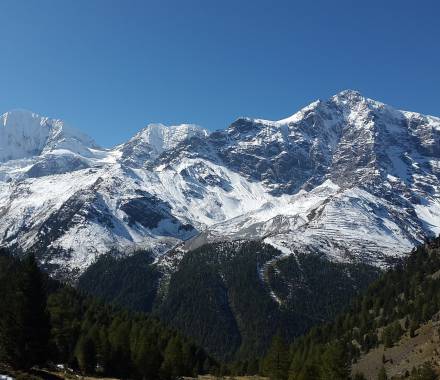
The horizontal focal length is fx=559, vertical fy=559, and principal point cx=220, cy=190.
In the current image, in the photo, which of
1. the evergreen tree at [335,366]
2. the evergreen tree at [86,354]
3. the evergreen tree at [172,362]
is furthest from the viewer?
the evergreen tree at [172,362]

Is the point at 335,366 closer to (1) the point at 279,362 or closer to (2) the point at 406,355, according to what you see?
(1) the point at 279,362

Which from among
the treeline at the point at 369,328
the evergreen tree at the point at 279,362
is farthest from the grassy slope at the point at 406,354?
the evergreen tree at the point at 279,362

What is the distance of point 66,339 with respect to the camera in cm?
9931

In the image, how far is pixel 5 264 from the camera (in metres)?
150

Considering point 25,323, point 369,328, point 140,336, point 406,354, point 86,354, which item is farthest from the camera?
point 369,328

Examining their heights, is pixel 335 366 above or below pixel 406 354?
below

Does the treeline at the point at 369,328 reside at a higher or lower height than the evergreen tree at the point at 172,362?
higher

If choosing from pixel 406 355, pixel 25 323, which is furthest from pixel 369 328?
pixel 25 323

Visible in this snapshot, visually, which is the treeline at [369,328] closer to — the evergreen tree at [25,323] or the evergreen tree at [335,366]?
the evergreen tree at [335,366]

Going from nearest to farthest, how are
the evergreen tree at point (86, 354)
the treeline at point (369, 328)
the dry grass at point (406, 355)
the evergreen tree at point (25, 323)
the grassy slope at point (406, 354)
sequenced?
the evergreen tree at point (25, 323) → the evergreen tree at point (86, 354) → the treeline at point (369, 328) → the dry grass at point (406, 355) → the grassy slope at point (406, 354)

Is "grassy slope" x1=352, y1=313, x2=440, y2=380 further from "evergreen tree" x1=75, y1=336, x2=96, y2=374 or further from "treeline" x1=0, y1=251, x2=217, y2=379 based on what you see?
"evergreen tree" x1=75, y1=336, x2=96, y2=374

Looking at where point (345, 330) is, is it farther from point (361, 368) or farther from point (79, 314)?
point (79, 314)

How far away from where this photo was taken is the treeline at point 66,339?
2345 inches

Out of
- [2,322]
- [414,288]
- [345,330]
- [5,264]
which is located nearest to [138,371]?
[2,322]
